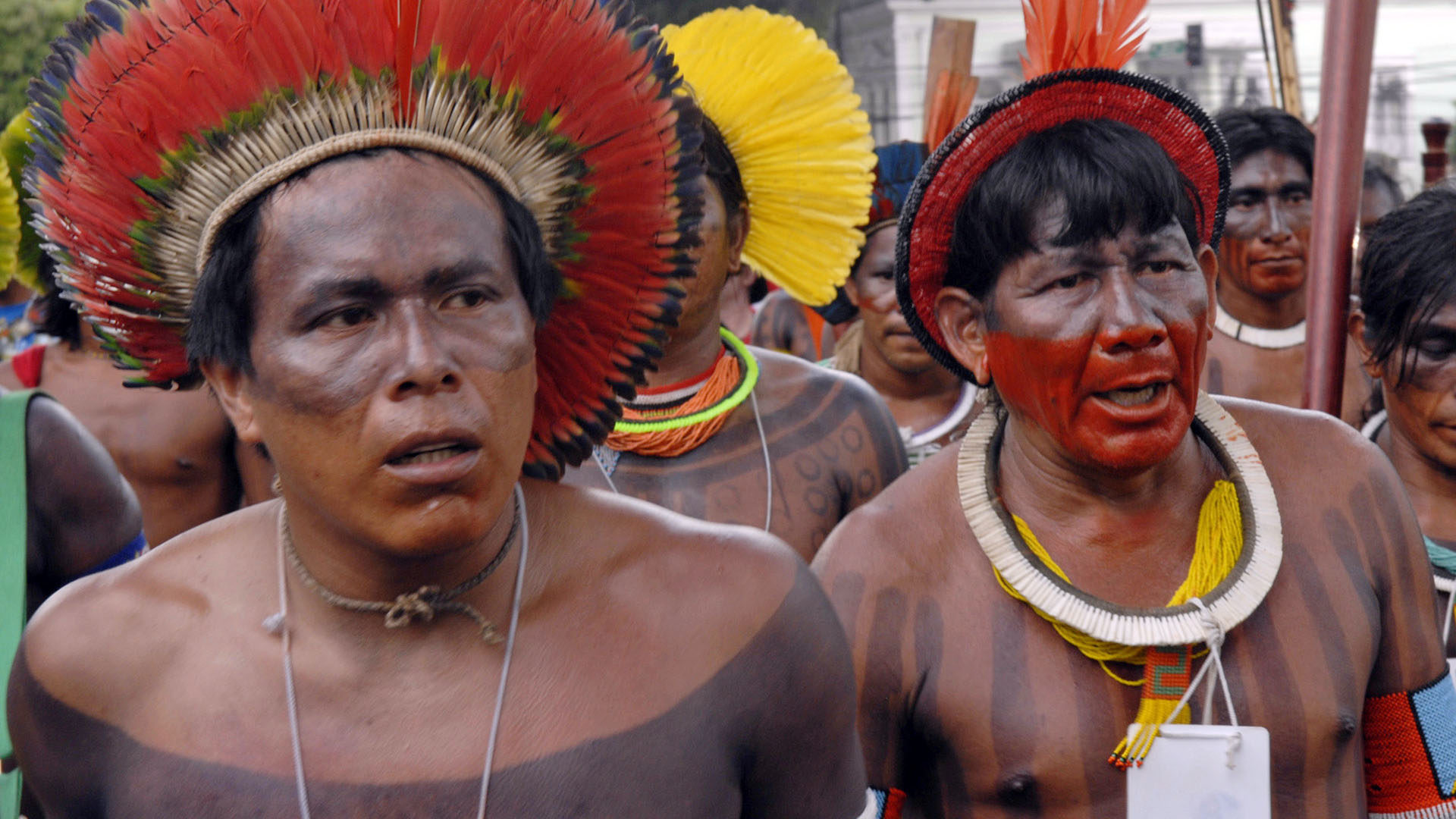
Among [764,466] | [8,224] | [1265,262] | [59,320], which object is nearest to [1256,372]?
[1265,262]

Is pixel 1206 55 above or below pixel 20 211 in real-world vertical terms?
below

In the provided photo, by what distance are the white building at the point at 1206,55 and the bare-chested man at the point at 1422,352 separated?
18.3 meters

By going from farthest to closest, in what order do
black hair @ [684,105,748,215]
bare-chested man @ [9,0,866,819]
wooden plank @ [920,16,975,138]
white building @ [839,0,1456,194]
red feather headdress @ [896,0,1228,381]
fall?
white building @ [839,0,1456,194] → wooden plank @ [920,16,975,138] → black hair @ [684,105,748,215] → red feather headdress @ [896,0,1228,381] → bare-chested man @ [9,0,866,819]

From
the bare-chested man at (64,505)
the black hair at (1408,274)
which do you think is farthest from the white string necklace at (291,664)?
the black hair at (1408,274)

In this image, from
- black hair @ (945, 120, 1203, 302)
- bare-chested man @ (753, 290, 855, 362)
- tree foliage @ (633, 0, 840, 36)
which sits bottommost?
bare-chested man @ (753, 290, 855, 362)

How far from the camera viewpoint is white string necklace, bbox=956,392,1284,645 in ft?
8.21

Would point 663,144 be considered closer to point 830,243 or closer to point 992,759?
point 992,759

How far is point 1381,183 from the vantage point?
24.7 feet

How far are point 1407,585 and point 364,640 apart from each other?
1.86 meters

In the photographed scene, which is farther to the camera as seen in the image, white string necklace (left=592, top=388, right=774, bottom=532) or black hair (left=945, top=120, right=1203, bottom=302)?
white string necklace (left=592, top=388, right=774, bottom=532)

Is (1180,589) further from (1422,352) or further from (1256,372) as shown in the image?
(1256,372)

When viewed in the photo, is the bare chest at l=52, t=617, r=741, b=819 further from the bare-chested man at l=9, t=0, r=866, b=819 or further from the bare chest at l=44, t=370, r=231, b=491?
the bare chest at l=44, t=370, r=231, b=491

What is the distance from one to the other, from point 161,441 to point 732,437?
93.8 inches

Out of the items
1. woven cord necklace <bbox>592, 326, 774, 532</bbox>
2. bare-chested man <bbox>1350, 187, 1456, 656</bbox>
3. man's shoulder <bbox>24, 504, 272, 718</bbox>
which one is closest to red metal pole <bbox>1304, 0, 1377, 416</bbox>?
bare-chested man <bbox>1350, 187, 1456, 656</bbox>
